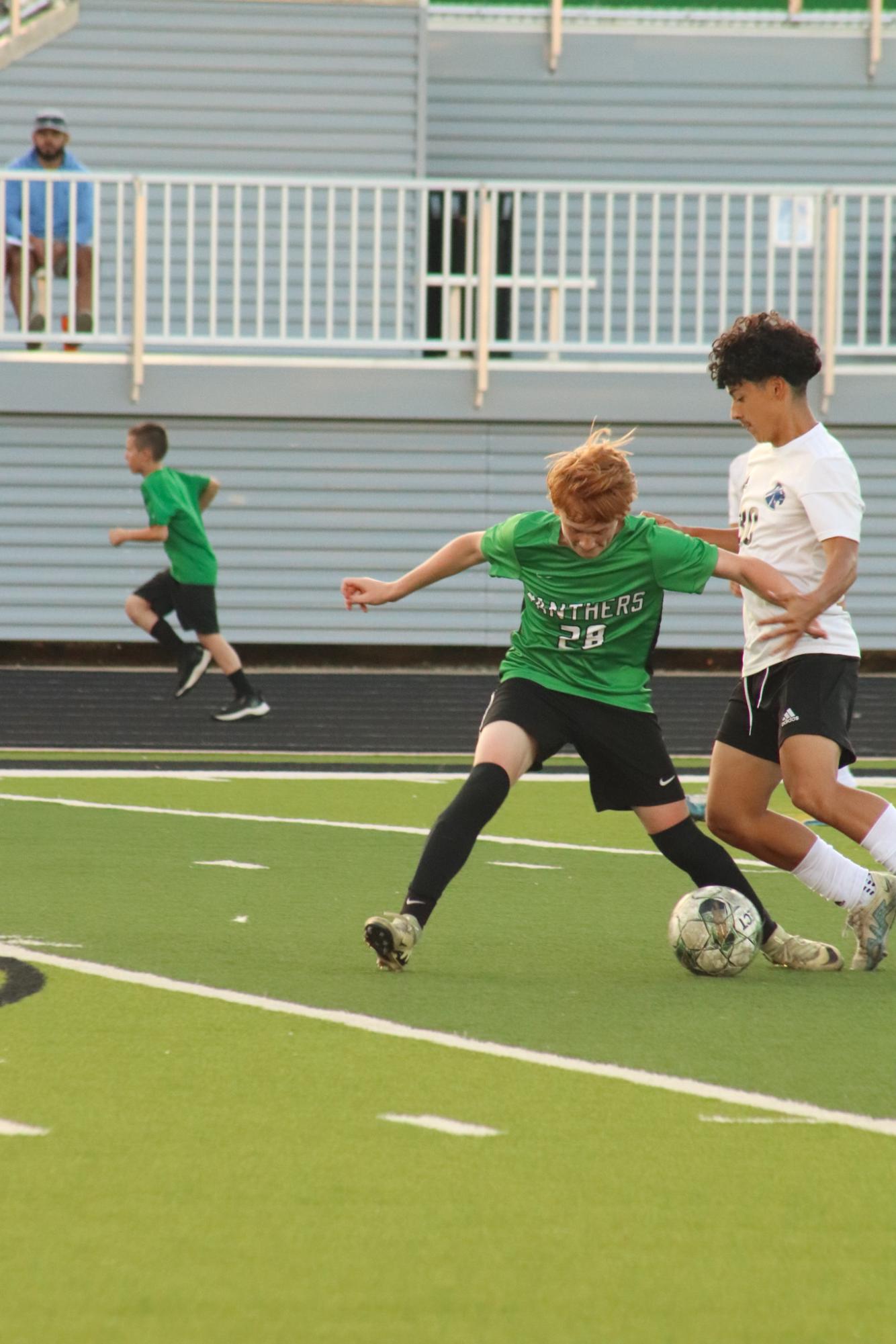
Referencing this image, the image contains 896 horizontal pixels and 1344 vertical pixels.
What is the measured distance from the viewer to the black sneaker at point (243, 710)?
45.5 ft

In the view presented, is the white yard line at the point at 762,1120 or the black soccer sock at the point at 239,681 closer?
the white yard line at the point at 762,1120

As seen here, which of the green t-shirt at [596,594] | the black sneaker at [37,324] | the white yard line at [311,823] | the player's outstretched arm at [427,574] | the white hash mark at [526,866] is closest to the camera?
the green t-shirt at [596,594]

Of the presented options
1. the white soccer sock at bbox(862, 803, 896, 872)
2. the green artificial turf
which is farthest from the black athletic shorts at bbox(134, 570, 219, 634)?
the white soccer sock at bbox(862, 803, 896, 872)

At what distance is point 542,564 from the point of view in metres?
5.68

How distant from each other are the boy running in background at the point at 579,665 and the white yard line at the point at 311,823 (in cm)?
262

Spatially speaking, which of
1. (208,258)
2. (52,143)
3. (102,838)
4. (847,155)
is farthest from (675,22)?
(102,838)

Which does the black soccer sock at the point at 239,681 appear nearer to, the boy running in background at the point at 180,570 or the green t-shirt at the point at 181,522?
the boy running in background at the point at 180,570

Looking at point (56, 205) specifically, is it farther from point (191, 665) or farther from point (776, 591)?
point (776, 591)

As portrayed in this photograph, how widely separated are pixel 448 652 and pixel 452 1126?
14.2 metres

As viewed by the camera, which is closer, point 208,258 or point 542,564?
point 542,564

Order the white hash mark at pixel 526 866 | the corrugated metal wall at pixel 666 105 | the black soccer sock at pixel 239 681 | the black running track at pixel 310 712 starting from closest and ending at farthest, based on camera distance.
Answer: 1. the white hash mark at pixel 526 866
2. the black running track at pixel 310 712
3. the black soccer sock at pixel 239 681
4. the corrugated metal wall at pixel 666 105

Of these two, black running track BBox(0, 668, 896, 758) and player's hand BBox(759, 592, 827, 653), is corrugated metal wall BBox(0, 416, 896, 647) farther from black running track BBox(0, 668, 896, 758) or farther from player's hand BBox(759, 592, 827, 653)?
player's hand BBox(759, 592, 827, 653)

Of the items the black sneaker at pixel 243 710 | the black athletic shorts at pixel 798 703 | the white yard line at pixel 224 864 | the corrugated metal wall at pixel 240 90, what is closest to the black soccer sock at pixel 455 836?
the black athletic shorts at pixel 798 703

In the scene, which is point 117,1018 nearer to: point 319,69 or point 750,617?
point 750,617
